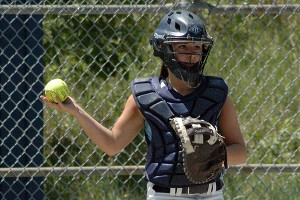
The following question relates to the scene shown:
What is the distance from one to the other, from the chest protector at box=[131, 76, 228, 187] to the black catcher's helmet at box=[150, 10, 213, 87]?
9 centimetres

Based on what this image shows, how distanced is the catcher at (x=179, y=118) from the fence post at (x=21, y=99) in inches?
88.9

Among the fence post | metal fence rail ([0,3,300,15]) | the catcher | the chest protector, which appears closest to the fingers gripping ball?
the catcher

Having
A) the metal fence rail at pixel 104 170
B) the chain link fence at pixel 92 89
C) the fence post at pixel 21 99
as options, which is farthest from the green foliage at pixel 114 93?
the metal fence rail at pixel 104 170

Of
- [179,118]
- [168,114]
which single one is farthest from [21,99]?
[179,118]

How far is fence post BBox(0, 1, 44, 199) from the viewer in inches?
246

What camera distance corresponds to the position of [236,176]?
267 inches

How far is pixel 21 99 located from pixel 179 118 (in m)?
2.67

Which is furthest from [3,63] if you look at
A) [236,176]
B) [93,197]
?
[236,176]

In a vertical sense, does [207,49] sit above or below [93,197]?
above

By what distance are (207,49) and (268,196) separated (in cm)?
287

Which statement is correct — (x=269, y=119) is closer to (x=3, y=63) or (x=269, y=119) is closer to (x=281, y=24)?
(x=281, y=24)

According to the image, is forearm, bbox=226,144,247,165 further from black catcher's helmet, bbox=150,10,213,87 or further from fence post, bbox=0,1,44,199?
fence post, bbox=0,1,44,199

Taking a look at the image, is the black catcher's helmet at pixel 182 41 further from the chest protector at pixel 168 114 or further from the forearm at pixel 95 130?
the forearm at pixel 95 130

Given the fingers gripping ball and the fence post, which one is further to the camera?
the fence post
